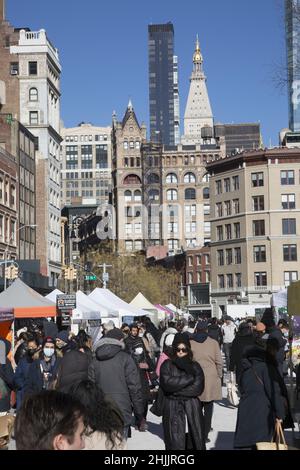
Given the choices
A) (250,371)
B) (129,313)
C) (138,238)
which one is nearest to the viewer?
(250,371)

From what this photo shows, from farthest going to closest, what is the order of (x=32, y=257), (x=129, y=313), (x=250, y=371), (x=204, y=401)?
(x=32, y=257) → (x=129, y=313) → (x=204, y=401) → (x=250, y=371)

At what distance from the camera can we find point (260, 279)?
8438 centimetres

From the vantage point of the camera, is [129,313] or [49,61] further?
[49,61]

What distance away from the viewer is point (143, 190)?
483ft

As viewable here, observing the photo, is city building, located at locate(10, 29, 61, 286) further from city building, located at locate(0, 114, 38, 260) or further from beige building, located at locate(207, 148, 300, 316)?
beige building, located at locate(207, 148, 300, 316)

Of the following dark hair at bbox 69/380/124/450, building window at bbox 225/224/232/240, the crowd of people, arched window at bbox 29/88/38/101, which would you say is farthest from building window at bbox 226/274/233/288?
dark hair at bbox 69/380/124/450

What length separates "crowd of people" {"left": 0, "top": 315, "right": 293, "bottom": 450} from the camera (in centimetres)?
352

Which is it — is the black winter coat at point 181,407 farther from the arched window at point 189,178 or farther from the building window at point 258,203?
the arched window at point 189,178

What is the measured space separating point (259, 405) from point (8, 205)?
2236 inches

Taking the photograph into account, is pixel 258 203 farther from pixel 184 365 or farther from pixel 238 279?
pixel 184 365

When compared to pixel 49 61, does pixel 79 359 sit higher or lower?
lower
